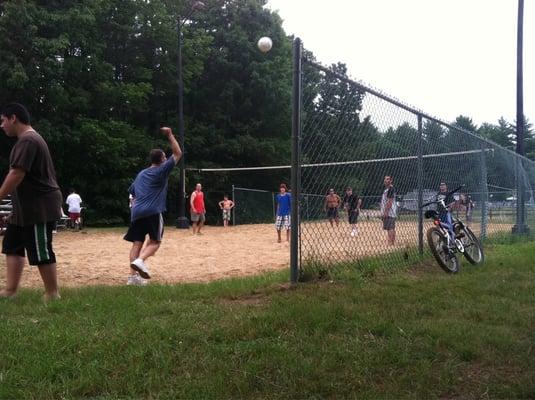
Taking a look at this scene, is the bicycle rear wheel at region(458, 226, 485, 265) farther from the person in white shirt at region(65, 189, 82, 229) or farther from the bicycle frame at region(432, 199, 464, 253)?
the person in white shirt at region(65, 189, 82, 229)

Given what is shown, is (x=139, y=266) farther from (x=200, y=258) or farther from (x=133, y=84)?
(x=133, y=84)

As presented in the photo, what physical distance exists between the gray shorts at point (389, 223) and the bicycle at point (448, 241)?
0.46 meters

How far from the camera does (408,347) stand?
12.8 feet

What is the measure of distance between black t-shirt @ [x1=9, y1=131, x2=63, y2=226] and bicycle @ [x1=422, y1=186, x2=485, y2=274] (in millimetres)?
4615

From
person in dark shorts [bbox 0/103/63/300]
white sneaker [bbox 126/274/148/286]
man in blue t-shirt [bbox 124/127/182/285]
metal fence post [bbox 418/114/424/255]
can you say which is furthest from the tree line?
person in dark shorts [bbox 0/103/63/300]

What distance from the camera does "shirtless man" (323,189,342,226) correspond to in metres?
6.37

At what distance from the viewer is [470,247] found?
8.52 metres

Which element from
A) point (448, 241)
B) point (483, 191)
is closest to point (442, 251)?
point (448, 241)

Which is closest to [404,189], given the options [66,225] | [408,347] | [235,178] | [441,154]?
[441,154]

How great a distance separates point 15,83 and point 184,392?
21282mm

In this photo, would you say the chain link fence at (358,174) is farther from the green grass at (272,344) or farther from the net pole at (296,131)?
the green grass at (272,344)

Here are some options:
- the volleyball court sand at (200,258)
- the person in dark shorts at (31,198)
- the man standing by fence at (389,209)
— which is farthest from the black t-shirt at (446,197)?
the person in dark shorts at (31,198)

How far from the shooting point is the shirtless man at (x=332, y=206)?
637cm

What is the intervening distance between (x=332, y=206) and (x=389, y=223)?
1568 millimetres
